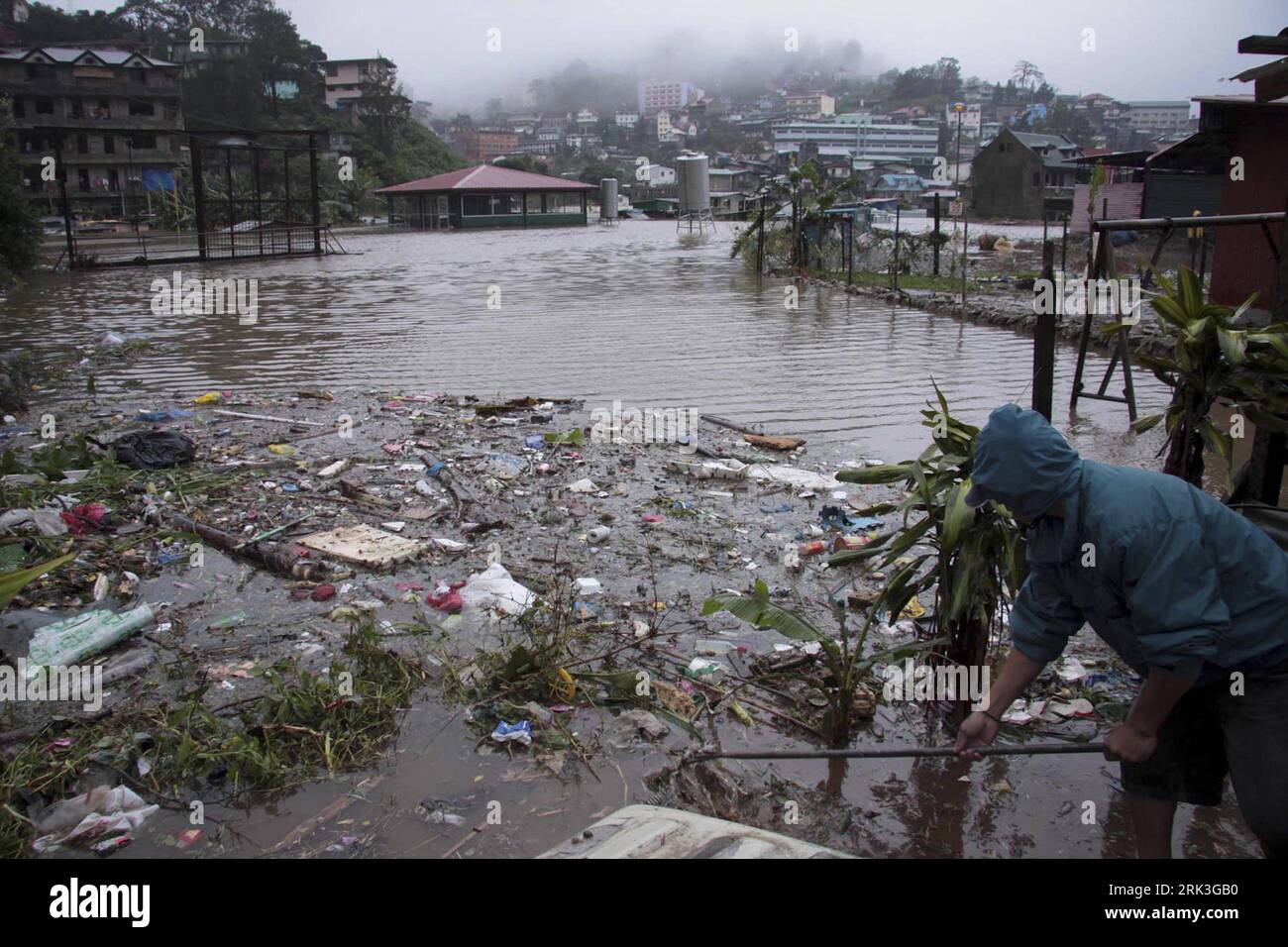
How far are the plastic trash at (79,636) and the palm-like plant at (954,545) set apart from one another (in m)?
3.03

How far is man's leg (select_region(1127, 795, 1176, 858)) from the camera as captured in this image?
2.56 metres

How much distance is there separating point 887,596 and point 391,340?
10.2 metres

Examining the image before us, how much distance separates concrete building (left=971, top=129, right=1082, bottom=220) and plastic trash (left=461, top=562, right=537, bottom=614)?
4350 centimetres

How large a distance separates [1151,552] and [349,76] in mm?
86202

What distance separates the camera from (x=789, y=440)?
7.25 m

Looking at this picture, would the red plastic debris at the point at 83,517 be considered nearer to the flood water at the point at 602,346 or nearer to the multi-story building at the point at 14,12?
the flood water at the point at 602,346

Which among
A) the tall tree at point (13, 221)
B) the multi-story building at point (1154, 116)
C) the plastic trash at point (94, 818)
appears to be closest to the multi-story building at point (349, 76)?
the tall tree at point (13, 221)

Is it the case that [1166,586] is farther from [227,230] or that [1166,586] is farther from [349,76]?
[349,76]

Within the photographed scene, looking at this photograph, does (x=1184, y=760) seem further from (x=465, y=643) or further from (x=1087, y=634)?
(x=465, y=643)

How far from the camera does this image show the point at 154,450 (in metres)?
6.26

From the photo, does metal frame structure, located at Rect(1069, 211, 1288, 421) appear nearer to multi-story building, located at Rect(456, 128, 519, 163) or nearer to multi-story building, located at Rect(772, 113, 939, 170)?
multi-story building, located at Rect(772, 113, 939, 170)

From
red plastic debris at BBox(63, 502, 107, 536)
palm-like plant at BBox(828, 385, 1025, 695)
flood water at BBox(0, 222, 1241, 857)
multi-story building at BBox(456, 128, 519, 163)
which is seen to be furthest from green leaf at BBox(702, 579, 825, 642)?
multi-story building at BBox(456, 128, 519, 163)
